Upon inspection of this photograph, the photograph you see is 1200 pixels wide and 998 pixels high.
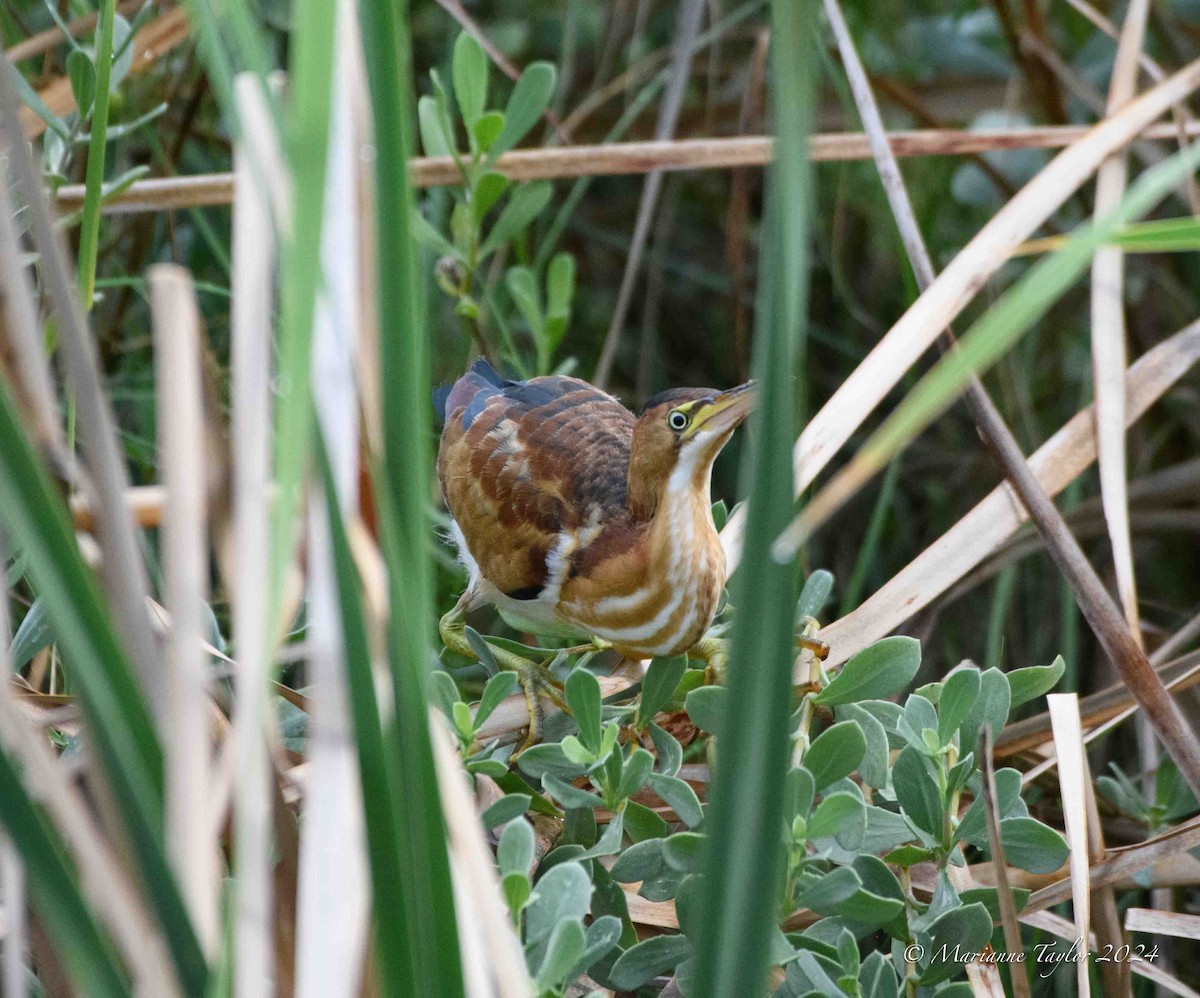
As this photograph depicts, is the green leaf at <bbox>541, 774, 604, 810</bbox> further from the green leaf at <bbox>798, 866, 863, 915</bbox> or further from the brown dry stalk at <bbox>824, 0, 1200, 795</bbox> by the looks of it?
the brown dry stalk at <bbox>824, 0, 1200, 795</bbox>

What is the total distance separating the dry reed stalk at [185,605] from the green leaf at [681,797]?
1.19 feet

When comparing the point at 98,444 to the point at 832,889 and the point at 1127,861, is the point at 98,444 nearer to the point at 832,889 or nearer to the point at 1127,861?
the point at 832,889

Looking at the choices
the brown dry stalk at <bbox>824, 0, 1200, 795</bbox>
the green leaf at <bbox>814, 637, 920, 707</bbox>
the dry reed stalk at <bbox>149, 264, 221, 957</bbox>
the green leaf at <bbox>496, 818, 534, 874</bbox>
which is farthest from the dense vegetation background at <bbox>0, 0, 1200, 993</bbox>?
the dry reed stalk at <bbox>149, 264, 221, 957</bbox>

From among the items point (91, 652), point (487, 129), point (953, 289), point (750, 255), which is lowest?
point (91, 652)

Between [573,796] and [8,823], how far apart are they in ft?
1.60

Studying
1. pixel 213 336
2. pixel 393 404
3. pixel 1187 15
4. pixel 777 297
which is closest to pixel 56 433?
pixel 393 404

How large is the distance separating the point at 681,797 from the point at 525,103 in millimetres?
997

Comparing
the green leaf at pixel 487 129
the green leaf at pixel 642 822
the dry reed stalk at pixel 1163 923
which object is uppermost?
the green leaf at pixel 487 129

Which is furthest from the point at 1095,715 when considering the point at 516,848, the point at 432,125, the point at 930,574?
the point at 432,125

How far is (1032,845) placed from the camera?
975 millimetres

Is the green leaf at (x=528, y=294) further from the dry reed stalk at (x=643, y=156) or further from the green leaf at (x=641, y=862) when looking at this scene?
the green leaf at (x=641, y=862)

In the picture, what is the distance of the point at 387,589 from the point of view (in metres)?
0.62

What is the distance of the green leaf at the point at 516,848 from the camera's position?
A: 84cm

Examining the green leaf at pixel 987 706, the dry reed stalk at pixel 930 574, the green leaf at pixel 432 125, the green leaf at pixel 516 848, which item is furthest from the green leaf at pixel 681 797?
the green leaf at pixel 432 125
